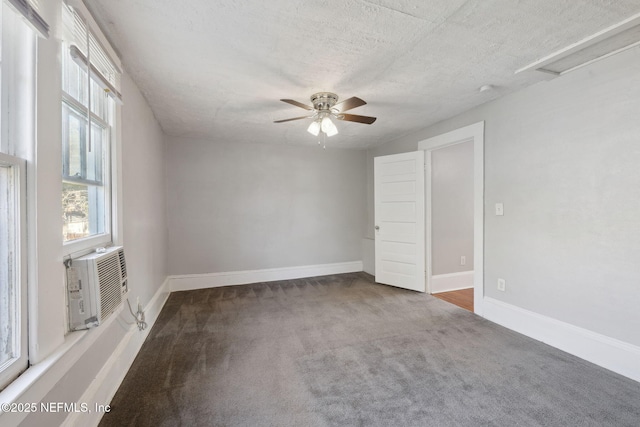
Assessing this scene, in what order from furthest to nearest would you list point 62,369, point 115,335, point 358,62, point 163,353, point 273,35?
point 163,353
point 358,62
point 115,335
point 273,35
point 62,369

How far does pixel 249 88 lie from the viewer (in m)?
2.48

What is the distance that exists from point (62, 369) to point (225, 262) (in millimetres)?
3118

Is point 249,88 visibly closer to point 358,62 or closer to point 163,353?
point 358,62

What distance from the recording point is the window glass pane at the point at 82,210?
146 cm

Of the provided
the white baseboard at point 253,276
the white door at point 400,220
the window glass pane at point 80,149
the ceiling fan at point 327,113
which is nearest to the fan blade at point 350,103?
the ceiling fan at point 327,113

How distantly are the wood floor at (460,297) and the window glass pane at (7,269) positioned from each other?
3767 mm

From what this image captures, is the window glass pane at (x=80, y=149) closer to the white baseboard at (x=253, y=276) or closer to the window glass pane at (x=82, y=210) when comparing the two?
the window glass pane at (x=82, y=210)

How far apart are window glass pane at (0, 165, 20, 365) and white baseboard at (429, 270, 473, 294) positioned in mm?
4016

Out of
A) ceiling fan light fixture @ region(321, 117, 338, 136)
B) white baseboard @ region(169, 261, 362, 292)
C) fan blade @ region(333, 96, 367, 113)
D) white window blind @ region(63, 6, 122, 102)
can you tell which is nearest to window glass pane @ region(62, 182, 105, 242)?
white window blind @ region(63, 6, 122, 102)

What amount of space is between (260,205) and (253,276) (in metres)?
1.18

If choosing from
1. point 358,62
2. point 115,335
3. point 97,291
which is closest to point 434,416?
point 97,291

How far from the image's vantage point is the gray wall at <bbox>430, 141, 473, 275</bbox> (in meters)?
3.97

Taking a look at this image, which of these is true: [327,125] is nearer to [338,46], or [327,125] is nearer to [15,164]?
[338,46]

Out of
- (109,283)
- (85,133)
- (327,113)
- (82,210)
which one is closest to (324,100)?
(327,113)
